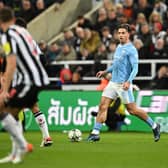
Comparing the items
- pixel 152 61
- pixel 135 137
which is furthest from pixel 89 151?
pixel 152 61

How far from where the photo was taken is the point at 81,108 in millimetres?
20344

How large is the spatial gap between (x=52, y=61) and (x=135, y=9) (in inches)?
115

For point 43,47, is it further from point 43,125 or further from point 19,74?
point 19,74

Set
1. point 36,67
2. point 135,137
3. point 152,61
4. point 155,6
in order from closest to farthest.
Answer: point 36,67 < point 135,137 < point 152,61 < point 155,6

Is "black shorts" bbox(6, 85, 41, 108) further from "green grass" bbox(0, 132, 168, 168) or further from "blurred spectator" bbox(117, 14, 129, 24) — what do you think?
"blurred spectator" bbox(117, 14, 129, 24)

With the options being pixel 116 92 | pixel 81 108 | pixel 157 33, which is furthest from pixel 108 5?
pixel 116 92

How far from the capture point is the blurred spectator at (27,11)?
84.3ft

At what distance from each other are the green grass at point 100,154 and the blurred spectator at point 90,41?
711cm

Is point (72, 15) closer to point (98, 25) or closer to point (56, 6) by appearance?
point (56, 6)

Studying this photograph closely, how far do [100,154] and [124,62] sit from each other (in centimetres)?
311

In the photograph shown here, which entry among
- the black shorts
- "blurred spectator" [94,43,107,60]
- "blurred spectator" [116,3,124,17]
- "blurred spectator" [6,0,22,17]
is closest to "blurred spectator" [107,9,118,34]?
"blurred spectator" [116,3,124,17]

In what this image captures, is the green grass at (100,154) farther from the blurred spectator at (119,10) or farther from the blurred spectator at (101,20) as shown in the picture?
the blurred spectator at (101,20)

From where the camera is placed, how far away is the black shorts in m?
11.1

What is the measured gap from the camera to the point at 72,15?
26688 mm
